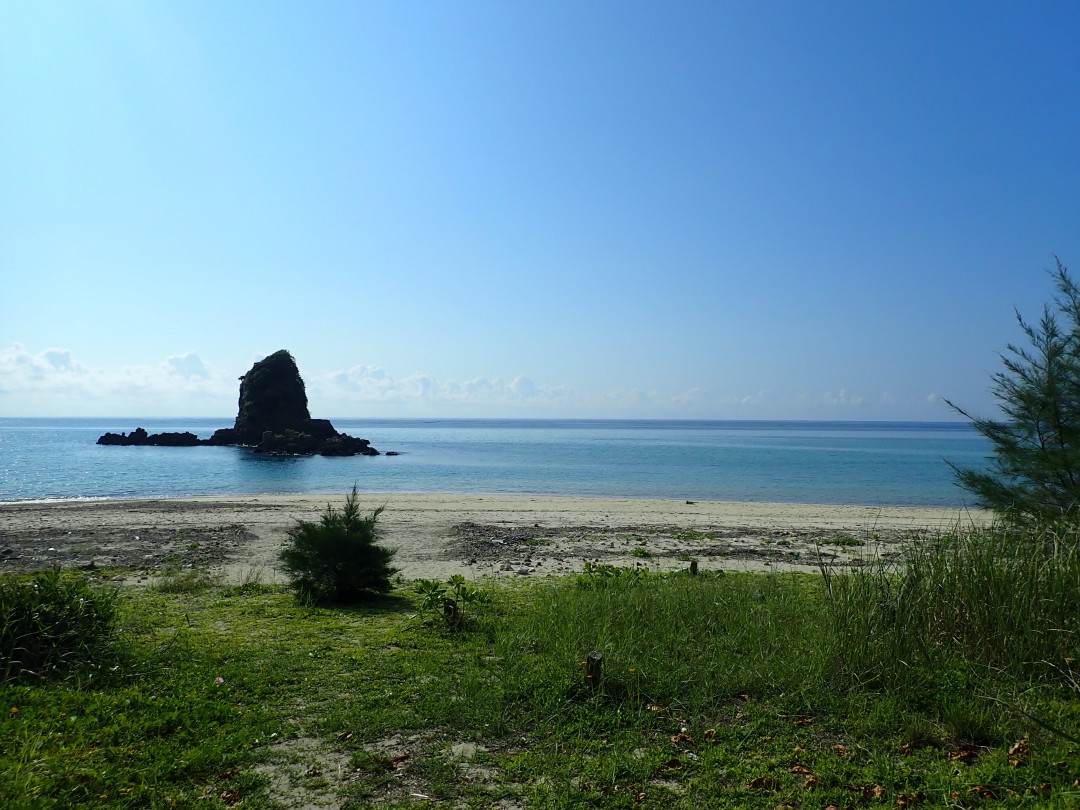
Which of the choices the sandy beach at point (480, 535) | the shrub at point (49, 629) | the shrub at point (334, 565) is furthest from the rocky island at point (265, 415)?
the shrub at point (49, 629)

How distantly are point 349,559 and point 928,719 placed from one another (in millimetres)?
8442

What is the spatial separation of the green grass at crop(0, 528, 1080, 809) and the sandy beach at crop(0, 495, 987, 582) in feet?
7.03

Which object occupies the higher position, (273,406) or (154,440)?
(273,406)

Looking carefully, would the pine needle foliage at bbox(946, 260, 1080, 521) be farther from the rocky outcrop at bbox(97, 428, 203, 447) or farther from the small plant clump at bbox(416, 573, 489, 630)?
the rocky outcrop at bbox(97, 428, 203, 447)

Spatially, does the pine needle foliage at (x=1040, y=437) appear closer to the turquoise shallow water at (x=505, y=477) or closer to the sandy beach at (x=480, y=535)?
the sandy beach at (x=480, y=535)

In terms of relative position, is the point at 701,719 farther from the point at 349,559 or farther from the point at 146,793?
the point at 349,559

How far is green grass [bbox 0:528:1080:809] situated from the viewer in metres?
4.50

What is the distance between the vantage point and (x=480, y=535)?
19.2 m

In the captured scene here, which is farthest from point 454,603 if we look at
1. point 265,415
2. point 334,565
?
point 265,415

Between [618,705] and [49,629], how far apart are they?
5736 millimetres

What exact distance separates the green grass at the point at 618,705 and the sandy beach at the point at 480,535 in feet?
7.03

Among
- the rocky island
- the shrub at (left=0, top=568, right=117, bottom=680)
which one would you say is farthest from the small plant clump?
the rocky island

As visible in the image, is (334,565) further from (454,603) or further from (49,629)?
(49,629)

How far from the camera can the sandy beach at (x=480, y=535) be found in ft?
48.1
